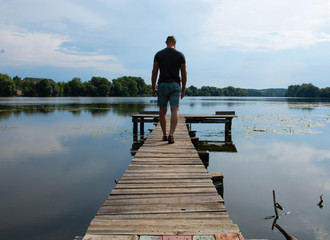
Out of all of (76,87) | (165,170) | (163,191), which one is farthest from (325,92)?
(163,191)

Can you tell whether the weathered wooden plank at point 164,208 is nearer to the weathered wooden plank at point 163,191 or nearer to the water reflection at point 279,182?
the weathered wooden plank at point 163,191

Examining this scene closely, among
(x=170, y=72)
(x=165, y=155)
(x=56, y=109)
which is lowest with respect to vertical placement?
(x=56, y=109)

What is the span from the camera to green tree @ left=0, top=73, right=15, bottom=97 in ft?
290

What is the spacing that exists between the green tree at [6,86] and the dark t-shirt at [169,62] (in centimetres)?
10147

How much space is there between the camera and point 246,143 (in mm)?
12820

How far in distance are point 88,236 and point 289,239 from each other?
3.77 m

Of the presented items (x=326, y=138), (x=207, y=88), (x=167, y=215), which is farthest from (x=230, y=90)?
(x=167, y=215)

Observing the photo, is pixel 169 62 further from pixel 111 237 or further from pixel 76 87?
pixel 76 87

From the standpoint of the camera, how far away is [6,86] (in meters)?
89.6

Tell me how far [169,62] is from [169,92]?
0.65 meters

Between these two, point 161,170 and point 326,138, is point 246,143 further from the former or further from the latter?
point 161,170

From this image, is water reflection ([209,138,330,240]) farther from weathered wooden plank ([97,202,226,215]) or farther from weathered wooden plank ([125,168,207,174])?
weathered wooden plank ([97,202,226,215])

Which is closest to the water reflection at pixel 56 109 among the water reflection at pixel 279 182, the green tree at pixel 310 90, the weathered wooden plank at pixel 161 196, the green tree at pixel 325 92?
the water reflection at pixel 279 182

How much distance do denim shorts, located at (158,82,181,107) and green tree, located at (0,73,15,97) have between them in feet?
333
